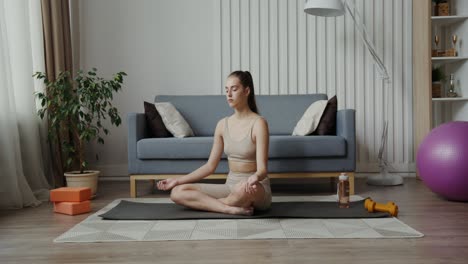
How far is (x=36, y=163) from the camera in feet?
12.1

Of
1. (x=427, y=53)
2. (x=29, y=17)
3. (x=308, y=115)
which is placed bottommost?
(x=308, y=115)

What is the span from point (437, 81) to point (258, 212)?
248 centimetres

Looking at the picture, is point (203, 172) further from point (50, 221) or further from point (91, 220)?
point (50, 221)

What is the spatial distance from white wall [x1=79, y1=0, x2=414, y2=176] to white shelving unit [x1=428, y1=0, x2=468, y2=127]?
30 cm

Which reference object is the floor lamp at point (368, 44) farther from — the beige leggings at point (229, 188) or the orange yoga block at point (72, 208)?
the orange yoga block at point (72, 208)

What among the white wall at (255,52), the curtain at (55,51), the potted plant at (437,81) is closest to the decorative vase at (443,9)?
the white wall at (255,52)

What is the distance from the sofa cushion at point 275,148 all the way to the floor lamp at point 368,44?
Answer: 83cm

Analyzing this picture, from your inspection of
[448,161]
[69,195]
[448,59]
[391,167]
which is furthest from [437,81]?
[69,195]

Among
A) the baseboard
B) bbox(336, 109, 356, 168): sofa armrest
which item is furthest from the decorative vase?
bbox(336, 109, 356, 168): sofa armrest

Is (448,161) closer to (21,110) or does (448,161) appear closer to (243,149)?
(243,149)

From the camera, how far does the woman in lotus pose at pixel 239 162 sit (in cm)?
270

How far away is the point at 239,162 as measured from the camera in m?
2.82

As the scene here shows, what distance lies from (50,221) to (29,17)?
1.82 meters

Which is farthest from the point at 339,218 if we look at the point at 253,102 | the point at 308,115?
the point at 308,115
